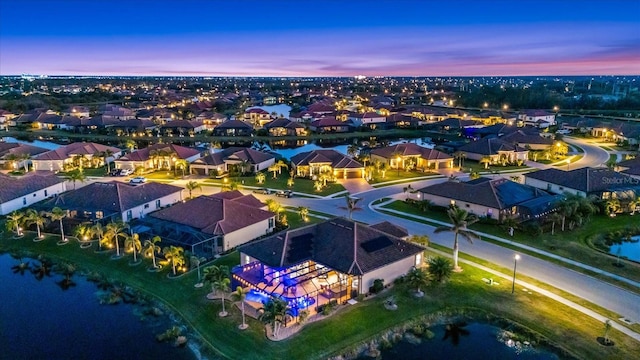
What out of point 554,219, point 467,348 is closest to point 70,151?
point 467,348

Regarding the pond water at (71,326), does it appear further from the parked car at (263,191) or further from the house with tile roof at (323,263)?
the parked car at (263,191)

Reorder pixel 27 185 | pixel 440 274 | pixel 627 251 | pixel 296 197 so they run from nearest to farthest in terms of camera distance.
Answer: pixel 440 274
pixel 627 251
pixel 27 185
pixel 296 197

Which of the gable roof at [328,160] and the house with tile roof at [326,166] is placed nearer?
the house with tile roof at [326,166]

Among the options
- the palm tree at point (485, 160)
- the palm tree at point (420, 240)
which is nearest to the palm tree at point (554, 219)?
the palm tree at point (420, 240)

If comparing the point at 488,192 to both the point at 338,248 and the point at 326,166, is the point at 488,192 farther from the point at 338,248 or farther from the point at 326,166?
the point at 326,166

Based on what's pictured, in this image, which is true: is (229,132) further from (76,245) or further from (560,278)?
(560,278)

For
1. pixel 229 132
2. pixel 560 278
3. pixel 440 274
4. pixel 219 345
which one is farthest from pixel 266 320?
pixel 229 132
